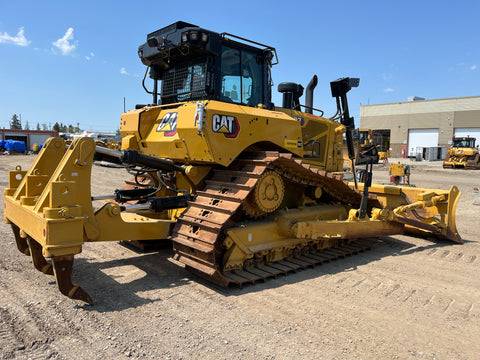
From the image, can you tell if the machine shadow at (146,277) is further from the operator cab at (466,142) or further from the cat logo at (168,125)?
the operator cab at (466,142)

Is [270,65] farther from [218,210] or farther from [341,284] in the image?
[341,284]

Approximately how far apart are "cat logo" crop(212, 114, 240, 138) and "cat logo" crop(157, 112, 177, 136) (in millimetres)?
776

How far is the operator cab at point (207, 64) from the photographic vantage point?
5.11 m

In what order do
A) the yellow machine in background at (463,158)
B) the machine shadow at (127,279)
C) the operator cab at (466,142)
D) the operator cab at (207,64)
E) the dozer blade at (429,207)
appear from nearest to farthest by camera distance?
the machine shadow at (127,279), the operator cab at (207,64), the dozer blade at (429,207), the yellow machine in background at (463,158), the operator cab at (466,142)

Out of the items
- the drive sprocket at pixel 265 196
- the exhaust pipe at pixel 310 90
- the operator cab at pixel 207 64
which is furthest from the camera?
the exhaust pipe at pixel 310 90

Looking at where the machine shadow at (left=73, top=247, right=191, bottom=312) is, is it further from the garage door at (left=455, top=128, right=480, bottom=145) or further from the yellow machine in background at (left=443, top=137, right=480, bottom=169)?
the garage door at (left=455, top=128, right=480, bottom=145)

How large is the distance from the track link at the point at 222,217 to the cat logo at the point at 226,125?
0.44 m

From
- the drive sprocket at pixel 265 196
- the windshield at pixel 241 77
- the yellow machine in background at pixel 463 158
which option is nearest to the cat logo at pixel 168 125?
the windshield at pixel 241 77

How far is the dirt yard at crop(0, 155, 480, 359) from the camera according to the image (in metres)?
3.13

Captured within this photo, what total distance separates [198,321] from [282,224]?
1.98 metres

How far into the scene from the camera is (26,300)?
12.8 ft

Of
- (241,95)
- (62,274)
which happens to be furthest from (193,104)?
(62,274)

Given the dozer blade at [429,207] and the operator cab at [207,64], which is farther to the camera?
the dozer blade at [429,207]

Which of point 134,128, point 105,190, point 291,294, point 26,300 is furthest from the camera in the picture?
point 105,190
